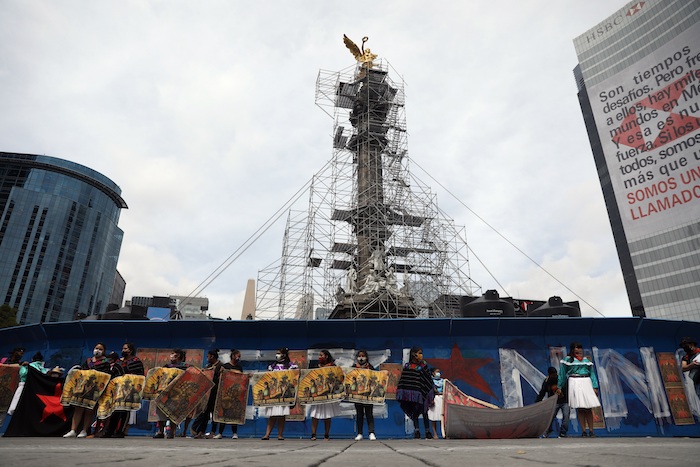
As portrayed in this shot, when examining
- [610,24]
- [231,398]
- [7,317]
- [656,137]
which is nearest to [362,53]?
[231,398]

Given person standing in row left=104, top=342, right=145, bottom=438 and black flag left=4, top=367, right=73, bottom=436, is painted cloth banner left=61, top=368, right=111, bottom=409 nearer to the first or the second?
person standing in row left=104, top=342, right=145, bottom=438

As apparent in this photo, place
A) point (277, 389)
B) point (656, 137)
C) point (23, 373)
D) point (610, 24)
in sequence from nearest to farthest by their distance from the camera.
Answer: point (277, 389) → point (23, 373) → point (656, 137) → point (610, 24)

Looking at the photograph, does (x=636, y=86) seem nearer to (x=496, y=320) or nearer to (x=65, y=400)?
(x=496, y=320)

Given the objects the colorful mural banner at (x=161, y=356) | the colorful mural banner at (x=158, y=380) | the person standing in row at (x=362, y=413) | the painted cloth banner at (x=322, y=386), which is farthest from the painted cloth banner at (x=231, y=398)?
the colorful mural banner at (x=161, y=356)

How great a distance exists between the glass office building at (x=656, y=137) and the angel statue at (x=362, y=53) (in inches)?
2413

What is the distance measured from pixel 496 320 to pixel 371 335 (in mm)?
3478

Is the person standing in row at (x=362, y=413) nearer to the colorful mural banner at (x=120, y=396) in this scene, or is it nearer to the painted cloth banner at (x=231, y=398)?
the painted cloth banner at (x=231, y=398)

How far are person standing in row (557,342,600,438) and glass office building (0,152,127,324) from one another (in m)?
109

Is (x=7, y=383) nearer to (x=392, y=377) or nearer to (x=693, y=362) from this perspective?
(x=392, y=377)

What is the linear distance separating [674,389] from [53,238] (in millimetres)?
116037

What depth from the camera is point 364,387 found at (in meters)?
8.48

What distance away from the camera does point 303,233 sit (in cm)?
3466

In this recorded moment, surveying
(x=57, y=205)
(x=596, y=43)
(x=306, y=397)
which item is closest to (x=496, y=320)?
(x=306, y=397)

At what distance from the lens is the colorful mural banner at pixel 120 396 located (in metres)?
8.02
